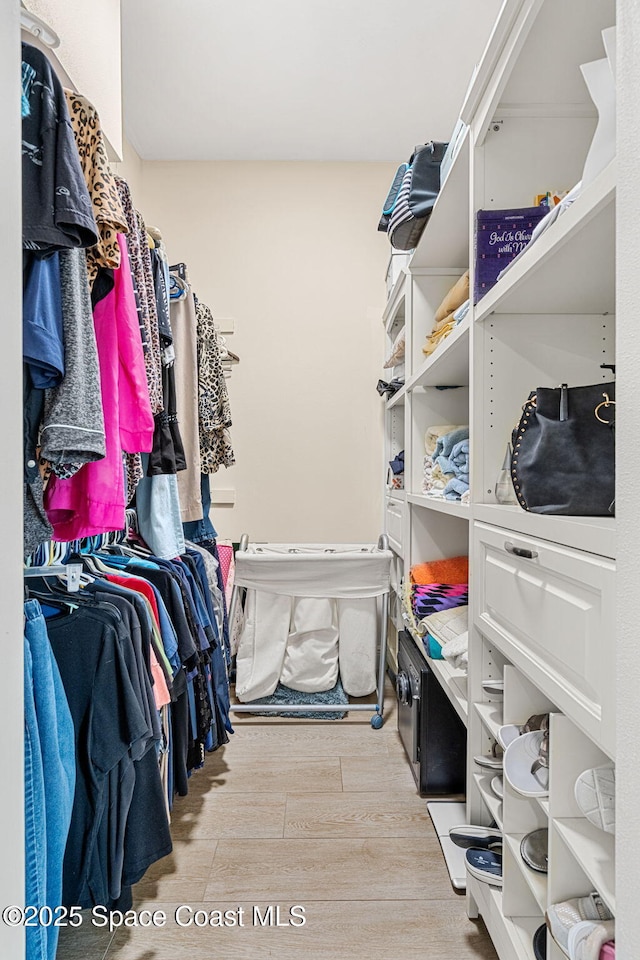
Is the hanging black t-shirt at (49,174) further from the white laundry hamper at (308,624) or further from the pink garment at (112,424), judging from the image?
the white laundry hamper at (308,624)

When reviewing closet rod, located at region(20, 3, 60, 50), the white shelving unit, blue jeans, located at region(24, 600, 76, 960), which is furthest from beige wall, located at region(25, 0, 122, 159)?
blue jeans, located at region(24, 600, 76, 960)

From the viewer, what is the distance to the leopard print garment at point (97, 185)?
1140mm

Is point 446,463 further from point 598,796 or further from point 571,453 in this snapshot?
point 598,796

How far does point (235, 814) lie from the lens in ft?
6.52

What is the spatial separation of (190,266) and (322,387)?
972mm

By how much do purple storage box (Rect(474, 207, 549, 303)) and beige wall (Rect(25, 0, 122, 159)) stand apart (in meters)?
0.91

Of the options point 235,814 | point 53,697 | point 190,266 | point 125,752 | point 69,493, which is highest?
point 190,266

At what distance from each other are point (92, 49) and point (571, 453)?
1.39 m

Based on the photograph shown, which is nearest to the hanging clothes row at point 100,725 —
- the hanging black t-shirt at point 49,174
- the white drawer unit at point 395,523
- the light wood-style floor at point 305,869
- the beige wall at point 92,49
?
the light wood-style floor at point 305,869

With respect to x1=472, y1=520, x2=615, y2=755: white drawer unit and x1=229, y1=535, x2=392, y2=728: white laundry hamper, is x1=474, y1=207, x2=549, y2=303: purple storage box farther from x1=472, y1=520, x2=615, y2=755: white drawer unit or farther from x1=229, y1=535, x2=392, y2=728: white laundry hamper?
x1=229, y1=535, x2=392, y2=728: white laundry hamper

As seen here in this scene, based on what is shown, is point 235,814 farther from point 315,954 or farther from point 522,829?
point 522,829

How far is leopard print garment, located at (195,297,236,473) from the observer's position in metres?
2.39

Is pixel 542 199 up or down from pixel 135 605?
up

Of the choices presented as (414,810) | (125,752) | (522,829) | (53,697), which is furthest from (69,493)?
(414,810)
